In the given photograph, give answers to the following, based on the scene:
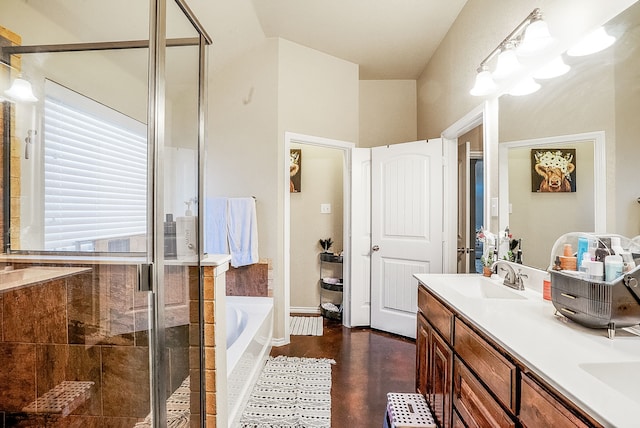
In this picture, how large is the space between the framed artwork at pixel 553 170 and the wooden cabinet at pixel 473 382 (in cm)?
74

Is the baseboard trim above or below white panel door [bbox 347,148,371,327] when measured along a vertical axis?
below

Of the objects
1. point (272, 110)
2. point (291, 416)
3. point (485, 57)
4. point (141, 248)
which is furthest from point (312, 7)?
point (291, 416)

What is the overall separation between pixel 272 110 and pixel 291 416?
2.36 meters

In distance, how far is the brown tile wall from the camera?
137 cm

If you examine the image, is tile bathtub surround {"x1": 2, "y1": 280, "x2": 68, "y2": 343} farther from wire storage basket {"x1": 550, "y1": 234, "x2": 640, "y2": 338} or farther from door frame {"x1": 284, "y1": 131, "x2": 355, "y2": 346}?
wire storage basket {"x1": 550, "y1": 234, "x2": 640, "y2": 338}

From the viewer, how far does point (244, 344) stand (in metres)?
1.92

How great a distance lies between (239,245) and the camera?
270 cm

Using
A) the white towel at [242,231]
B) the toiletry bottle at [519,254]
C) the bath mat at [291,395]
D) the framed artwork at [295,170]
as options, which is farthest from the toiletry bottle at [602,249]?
the framed artwork at [295,170]

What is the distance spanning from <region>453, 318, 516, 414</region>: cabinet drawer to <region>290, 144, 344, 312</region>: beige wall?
249 centimetres

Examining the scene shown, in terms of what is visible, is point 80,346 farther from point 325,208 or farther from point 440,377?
point 325,208

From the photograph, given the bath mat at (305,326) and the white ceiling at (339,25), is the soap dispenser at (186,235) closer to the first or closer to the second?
the white ceiling at (339,25)

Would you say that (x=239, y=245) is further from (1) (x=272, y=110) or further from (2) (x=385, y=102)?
(2) (x=385, y=102)

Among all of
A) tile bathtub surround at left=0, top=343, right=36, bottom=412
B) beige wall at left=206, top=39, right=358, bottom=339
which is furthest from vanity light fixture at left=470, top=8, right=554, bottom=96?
tile bathtub surround at left=0, top=343, right=36, bottom=412

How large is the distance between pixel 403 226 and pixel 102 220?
7.77 ft
